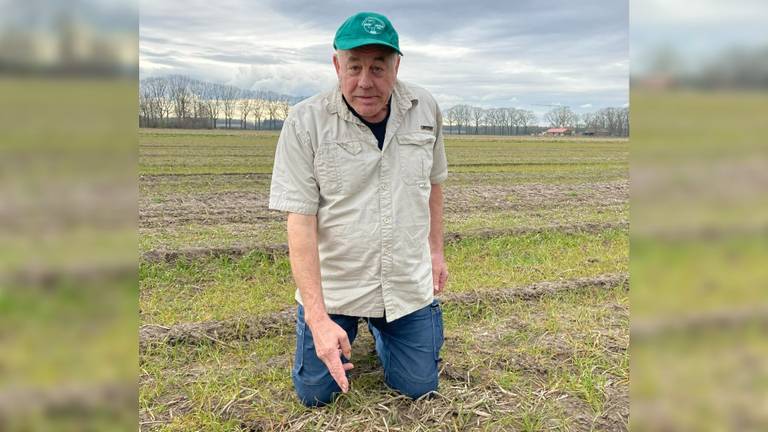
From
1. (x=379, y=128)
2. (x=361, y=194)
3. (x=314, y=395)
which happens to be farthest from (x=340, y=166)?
(x=314, y=395)

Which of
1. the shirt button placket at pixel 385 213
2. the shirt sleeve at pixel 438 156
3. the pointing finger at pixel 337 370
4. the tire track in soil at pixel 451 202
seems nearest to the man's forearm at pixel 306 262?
the pointing finger at pixel 337 370

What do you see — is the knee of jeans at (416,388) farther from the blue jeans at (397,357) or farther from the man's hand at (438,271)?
the man's hand at (438,271)

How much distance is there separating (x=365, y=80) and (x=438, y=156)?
2.48 feet

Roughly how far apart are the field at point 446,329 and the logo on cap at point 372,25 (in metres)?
1.75

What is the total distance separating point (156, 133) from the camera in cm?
2564

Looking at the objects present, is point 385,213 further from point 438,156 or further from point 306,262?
point 438,156

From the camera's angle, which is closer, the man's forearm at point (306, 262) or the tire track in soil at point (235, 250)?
the man's forearm at point (306, 262)

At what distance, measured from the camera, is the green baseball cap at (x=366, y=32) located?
2365mm

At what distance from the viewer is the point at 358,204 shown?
8.63ft

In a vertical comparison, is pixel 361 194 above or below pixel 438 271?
above
